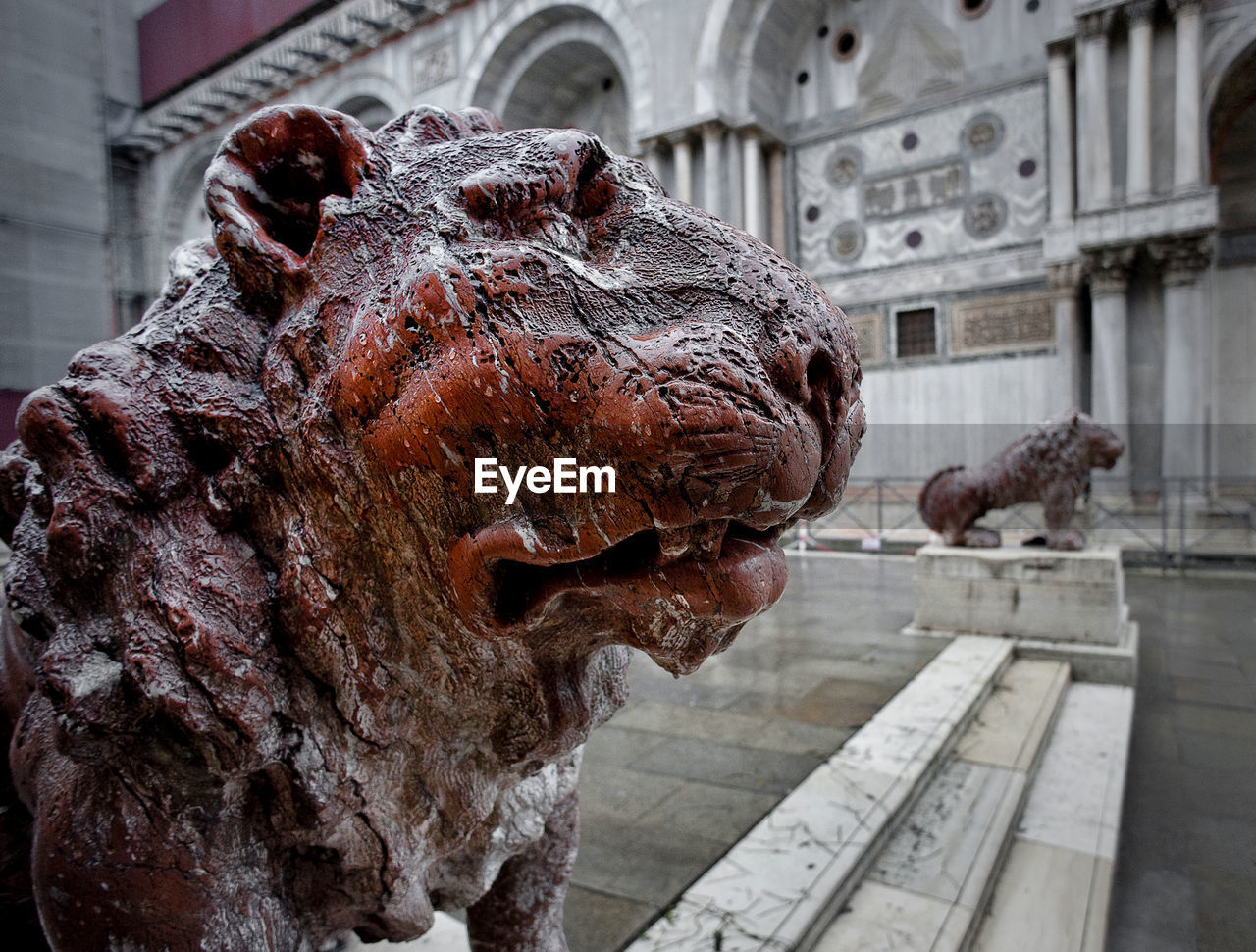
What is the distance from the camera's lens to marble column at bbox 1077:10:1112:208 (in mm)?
10273

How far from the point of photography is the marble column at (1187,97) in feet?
32.0

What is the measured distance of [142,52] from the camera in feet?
21.9

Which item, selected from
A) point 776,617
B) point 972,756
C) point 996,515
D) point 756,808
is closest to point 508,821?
point 756,808

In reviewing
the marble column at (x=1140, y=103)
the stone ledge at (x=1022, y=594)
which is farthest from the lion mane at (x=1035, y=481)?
the marble column at (x=1140, y=103)

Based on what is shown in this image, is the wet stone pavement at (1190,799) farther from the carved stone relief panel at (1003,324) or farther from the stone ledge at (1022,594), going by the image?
the carved stone relief panel at (1003,324)

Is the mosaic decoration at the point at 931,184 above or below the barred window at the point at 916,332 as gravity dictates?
above

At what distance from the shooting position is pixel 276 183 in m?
0.93

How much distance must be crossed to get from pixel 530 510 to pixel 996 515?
38.4ft

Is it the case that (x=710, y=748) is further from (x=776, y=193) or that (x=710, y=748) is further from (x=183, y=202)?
(x=183, y=202)

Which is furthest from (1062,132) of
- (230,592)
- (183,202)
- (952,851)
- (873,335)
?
(183,202)

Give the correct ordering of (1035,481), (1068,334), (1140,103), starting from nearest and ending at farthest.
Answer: (1035,481)
(1140,103)
(1068,334)

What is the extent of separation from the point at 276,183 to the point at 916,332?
13.0 meters

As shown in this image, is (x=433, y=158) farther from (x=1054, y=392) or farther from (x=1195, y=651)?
(x=1054, y=392)

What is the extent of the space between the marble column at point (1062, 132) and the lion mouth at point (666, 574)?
40.3 ft
